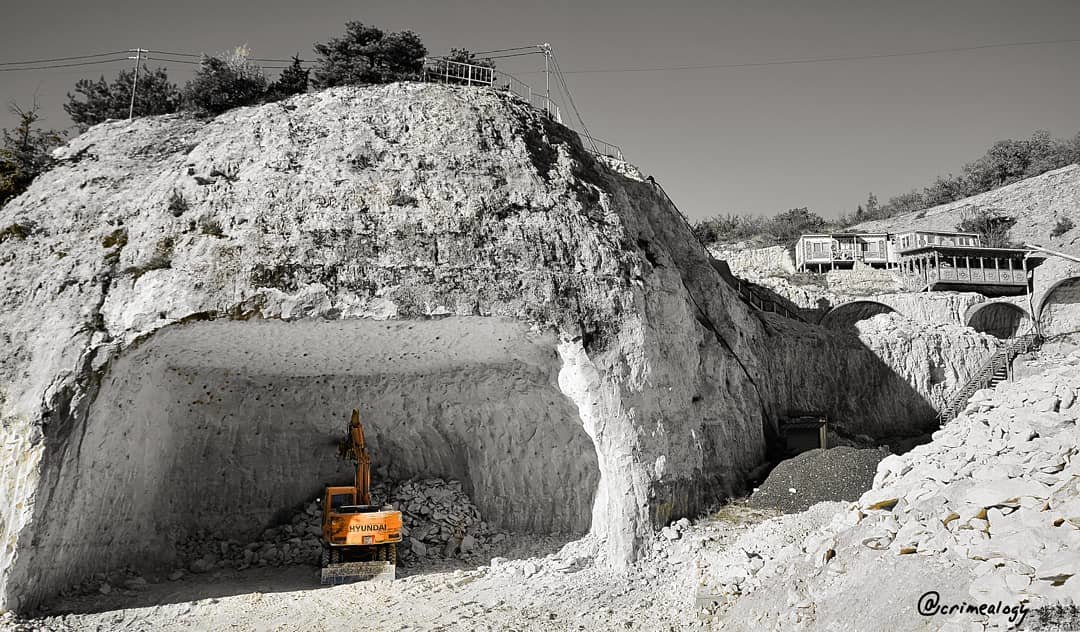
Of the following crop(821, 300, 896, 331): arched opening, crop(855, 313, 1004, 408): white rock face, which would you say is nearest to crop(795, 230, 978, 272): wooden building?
crop(821, 300, 896, 331): arched opening

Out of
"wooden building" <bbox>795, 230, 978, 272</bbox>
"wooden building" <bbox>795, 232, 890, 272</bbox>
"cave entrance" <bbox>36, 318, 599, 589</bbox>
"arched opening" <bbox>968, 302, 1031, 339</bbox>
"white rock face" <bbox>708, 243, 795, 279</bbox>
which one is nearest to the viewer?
"cave entrance" <bbox>36, 318, 599, 589</bbox>

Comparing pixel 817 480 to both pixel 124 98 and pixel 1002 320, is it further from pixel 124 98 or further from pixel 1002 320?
pixel 1002 320

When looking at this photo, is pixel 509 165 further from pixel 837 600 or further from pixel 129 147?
pixel 837 600

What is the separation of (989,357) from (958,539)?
20745 millimetres

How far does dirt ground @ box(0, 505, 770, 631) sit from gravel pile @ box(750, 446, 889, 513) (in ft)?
4.46

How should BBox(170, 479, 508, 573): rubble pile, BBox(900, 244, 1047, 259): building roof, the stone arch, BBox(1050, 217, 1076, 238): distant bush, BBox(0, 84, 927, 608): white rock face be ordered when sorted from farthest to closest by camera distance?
1. BBox(1050, 217, 1076, 238): distant bush
2. BBox(900, 244, 1047, 259): building roof
3. the stone arch
4. BBox(170, 479, 508, 573): rubble pile
5. BBox(0, 84, 927, 608): white rock face

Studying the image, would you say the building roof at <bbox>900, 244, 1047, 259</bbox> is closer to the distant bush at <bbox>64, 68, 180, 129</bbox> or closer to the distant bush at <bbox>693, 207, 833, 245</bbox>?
the distant bush at <bbox>693, 207, 833, 245</bbox>

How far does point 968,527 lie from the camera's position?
9.91m

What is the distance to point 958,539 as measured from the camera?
386 inches

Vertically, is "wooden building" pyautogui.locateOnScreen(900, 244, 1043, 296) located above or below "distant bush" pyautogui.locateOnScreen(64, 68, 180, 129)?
below

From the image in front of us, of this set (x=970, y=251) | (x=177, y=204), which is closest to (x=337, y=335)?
(x=177, y=204)

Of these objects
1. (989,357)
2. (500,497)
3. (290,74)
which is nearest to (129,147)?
(290,74)

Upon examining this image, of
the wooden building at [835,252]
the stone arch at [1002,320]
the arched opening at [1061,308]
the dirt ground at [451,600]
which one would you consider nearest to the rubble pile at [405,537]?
the dirt ground at [451,600]

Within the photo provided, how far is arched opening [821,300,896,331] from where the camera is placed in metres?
36.8
